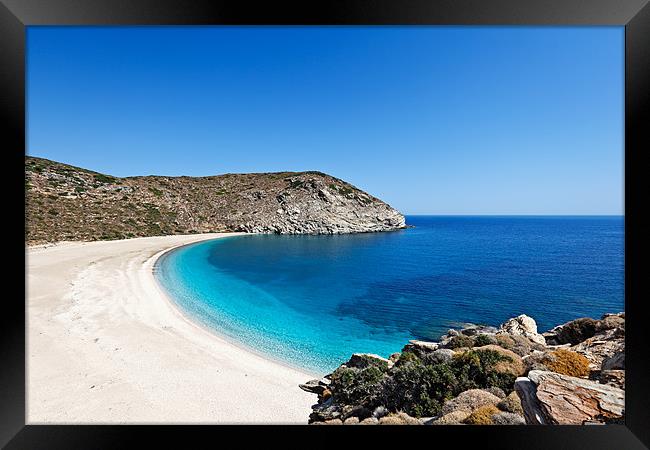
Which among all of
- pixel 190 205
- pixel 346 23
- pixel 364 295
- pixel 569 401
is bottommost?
pixel 364 295

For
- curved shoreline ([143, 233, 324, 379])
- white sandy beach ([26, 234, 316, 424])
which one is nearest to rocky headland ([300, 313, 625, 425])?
white sandy beach ([26, 234, 316, 424])

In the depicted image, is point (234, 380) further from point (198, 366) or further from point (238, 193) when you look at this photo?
point (238, 193)

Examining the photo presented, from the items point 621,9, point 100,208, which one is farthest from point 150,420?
point 100,208

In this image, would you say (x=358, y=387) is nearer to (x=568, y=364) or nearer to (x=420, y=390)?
(x=420, y=390)

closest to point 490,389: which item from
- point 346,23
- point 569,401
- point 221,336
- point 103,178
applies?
point 569,401

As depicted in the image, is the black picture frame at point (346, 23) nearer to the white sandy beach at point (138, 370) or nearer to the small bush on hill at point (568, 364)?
the white sandy beach at point (138, 370)

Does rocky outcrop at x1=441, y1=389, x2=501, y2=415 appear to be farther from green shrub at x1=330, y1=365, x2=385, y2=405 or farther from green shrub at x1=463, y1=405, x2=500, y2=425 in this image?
green shrub at x1=330, y1=365, x2=385, y2=405
